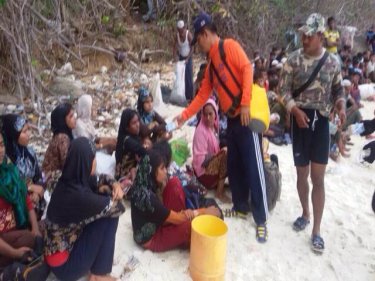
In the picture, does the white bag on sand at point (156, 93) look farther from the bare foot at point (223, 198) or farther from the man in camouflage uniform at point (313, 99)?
the man in camouflage uniform at point (313, 99)

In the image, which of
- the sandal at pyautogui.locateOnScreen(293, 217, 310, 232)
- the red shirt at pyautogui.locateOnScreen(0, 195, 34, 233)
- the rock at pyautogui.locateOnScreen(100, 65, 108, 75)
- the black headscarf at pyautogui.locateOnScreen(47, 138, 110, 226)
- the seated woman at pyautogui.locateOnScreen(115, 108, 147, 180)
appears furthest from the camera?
the rock at pyautogui.locateOnScreen(100, 65, 108, 75)

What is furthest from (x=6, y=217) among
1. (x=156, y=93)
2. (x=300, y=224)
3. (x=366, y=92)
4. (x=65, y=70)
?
(x=366, y=92)

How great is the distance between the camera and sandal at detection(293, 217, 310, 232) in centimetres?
346

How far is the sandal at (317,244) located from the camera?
3.19 meters

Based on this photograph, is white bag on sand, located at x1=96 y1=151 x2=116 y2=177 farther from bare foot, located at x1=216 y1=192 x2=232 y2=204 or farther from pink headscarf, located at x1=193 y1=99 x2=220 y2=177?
bare foot, located at x1=216 y1=192 x2=232 y2=204

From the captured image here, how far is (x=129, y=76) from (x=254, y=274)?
5604mm

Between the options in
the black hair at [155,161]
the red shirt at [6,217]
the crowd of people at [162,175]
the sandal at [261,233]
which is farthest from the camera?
the sandal at [261,233]

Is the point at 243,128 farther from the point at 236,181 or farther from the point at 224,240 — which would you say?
the point at 224,240

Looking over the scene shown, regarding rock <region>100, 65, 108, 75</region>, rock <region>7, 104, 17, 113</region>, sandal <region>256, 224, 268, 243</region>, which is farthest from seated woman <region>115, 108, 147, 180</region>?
rock <region>100, 65, 108, 75</region>

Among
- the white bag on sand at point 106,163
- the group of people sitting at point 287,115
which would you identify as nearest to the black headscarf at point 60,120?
the white bag on sand at point 106,163

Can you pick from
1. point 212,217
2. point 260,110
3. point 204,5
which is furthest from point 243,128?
point 204,5

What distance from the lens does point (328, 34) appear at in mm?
7914

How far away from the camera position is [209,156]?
401 centimetres

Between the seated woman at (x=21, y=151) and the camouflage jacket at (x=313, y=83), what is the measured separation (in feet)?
6.82
